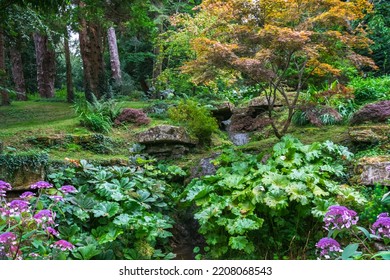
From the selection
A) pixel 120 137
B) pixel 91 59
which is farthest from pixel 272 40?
pixel 91 59

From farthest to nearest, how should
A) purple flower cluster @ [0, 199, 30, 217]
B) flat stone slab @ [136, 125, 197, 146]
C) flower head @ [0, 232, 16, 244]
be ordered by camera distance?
flat stone slab @ [136, 125, 197, 146]
purple flower cluster @ [0, 199, 30, 217]
flower head @ [0, 232, 16, 244]

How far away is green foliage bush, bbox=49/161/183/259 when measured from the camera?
381cm

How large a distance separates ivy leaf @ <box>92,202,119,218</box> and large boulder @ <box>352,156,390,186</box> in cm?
297

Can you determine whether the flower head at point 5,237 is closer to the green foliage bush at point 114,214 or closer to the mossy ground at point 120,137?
the green foliage bush at point 114,214

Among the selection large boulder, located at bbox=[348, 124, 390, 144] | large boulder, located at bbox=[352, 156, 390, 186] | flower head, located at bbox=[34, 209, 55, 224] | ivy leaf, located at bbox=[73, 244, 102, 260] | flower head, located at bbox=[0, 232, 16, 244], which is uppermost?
large boulder, located at bbox=[348, 124, 390, 144]

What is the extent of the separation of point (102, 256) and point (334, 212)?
232 centimetres

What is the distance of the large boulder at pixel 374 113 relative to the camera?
18.9 feet

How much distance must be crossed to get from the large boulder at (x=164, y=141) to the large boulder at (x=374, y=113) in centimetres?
306

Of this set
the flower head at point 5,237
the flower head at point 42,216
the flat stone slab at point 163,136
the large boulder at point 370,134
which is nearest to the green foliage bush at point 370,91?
the large boulder at point 370,134

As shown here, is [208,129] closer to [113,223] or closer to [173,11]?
[113,223]

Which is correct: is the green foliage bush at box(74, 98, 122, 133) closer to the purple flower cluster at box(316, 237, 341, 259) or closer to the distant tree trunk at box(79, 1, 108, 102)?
the distant tree trunk at box(79, 1, 108, 102)

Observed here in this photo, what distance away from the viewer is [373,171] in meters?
4.25

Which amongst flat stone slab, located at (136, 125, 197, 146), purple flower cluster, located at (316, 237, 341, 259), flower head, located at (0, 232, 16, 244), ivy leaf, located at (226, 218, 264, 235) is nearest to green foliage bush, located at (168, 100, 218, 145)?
flat stone slab, located at (136, 125, 197, 146)

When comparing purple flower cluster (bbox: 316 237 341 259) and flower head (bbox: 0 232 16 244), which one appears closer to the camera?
flower head (bbox: 0 232 16 244)
